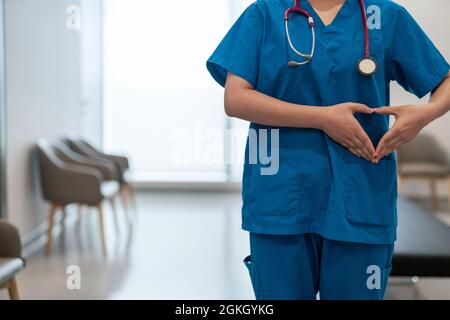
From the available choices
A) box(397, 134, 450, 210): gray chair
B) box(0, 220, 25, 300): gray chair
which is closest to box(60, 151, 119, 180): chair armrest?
box(0, 220, 25, 300): gray chair

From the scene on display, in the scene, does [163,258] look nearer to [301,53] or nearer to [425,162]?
[425,162]

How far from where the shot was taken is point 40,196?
2.92 metres

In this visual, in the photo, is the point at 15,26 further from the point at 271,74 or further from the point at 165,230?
the point at 271,74

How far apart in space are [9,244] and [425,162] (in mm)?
1301

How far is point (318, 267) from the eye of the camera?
0.87 m

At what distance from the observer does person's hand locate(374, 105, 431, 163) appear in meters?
0.82

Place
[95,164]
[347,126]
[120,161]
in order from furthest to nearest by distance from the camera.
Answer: [120,161] < [95,164] < [347,126]

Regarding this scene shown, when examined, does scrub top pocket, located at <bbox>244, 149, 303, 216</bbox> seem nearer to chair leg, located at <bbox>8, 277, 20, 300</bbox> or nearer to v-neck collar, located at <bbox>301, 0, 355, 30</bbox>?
v-neck collar, located at <bbox>301, 0, 355, 30</bbox>

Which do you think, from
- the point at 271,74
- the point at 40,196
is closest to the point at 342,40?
the point at 271,74

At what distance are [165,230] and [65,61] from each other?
1.07 metres

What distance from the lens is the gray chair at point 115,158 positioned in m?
3.12

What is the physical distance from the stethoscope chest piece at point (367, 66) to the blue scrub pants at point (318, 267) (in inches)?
10.2
